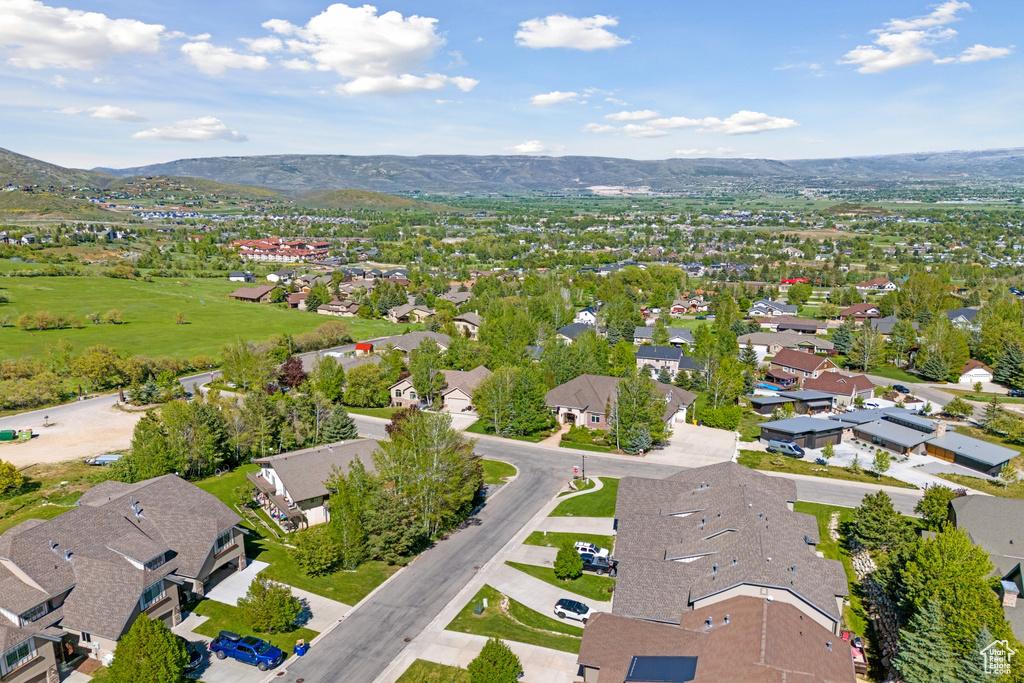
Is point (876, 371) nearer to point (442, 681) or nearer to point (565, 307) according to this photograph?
point (565, 307)

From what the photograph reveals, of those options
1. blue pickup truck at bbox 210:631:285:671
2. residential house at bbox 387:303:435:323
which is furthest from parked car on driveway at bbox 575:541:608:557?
residential house at bbox 387:303:435:323

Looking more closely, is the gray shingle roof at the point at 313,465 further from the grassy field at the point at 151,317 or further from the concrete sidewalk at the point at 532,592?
the grassy field at the point at 151,317

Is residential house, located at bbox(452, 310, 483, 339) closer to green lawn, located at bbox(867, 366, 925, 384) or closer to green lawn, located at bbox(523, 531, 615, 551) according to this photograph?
green lawn, located at bbox(867, 366, 925, 384)

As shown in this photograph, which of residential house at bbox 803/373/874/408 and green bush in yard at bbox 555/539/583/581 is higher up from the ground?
green bush in yard at bbox 555/539/583/581

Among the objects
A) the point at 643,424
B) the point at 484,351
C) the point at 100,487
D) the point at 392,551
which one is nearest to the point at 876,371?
the point at 643,424

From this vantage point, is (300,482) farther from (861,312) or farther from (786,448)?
(861,312)

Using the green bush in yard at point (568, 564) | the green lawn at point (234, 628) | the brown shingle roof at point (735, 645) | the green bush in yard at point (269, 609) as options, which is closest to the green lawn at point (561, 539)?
the green bush in yard at point (568, 564)
